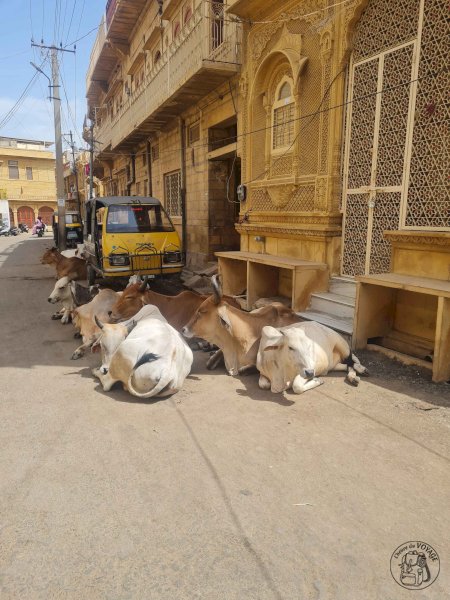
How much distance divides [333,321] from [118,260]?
17.1ft

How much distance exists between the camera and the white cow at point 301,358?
438cm

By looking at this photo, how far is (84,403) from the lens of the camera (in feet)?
14.0

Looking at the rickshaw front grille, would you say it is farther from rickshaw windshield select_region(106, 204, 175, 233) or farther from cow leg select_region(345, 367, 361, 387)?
cow leg select_region(345, 367, 361, 387)

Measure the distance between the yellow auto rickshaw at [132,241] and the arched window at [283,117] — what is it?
3377mm

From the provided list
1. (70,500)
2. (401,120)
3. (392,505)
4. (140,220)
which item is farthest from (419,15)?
(140,220)

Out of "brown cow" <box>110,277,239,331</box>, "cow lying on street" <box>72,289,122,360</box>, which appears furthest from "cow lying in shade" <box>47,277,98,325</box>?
"brown cow" <box>110,277,239,331</box>

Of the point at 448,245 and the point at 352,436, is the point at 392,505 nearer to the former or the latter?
the point at 352,436

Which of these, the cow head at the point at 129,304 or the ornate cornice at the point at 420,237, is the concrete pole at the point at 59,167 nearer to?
the cow head at the point at 129,304

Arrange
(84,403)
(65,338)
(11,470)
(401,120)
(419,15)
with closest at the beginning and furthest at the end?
(11,470), (84,403), (419,15), (401,120), (65,338)

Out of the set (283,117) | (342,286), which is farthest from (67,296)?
(283,117)

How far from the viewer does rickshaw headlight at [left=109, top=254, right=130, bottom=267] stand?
9.43 metres

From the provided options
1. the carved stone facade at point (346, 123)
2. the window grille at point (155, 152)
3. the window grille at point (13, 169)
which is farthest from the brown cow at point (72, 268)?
the window grille at point (13, 169)

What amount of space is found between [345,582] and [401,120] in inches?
207

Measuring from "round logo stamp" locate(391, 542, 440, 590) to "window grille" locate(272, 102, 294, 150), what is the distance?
6735 millimetres
